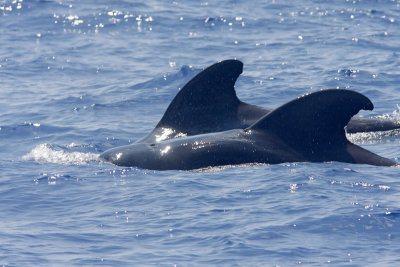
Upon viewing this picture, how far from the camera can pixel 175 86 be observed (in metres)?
22.2

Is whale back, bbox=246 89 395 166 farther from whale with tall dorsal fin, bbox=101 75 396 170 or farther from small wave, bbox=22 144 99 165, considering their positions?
small wave, bbox=22 144 99 165

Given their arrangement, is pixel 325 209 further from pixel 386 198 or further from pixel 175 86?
pixel 175 86

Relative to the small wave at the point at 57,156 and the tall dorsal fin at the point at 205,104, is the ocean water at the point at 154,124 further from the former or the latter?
the tall dorsal fin at the point at 205,104

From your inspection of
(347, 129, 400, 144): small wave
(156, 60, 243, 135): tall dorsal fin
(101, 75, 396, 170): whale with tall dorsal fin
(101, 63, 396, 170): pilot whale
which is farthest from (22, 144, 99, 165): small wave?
(347, 129, 400, 144): small wave

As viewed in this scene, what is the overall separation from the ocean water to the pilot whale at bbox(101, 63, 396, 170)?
0.90ft

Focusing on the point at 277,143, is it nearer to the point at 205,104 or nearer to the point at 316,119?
the point at 316,119

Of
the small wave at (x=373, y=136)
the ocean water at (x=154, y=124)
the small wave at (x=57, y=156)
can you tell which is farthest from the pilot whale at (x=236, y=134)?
the small wave at (x=373, y=136)

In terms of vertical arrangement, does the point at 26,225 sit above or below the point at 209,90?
below

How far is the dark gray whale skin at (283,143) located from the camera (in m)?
12.1

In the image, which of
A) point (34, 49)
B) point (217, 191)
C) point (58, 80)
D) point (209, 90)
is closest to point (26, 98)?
point (58, 80)

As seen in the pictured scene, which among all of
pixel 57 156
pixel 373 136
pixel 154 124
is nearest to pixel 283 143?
pixel 373 136

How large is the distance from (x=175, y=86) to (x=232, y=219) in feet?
39.4

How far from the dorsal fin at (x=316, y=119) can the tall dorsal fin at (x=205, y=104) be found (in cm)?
184

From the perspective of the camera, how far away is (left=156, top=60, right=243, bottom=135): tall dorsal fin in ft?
47.9
